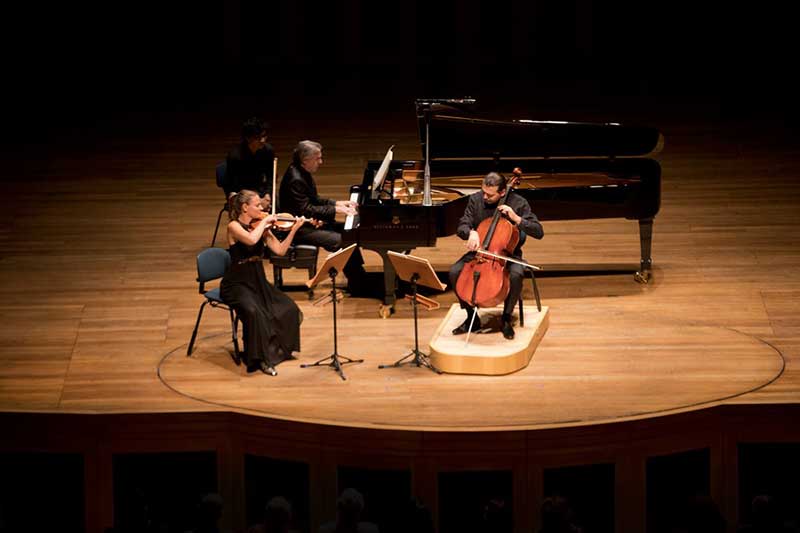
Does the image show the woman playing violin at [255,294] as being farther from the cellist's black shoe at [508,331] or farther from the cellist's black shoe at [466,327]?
the cellist's black shoe at [508,331]

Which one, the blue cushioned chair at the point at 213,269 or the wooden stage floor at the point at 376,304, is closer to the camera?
the wooden stage floor at the point at 376,304

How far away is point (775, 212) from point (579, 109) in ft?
10.4

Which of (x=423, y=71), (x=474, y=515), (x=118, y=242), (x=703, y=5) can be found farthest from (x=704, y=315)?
(x=703, y=5)

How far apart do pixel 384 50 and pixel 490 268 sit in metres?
8.15

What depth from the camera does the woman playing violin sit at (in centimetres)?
725

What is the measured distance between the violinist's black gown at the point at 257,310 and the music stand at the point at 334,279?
0.21 m

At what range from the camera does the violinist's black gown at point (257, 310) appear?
286 inches

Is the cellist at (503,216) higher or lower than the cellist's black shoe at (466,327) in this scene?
higher

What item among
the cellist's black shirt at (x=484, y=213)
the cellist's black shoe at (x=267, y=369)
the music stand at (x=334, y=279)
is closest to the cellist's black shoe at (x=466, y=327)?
the cellist's black shirt at (x=484, y=213)

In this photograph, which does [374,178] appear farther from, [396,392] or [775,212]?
[775,212]

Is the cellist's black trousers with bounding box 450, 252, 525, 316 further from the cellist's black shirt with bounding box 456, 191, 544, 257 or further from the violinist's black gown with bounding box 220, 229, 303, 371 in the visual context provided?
the violinist's black gown with bounding box 220, 229, 303, 371

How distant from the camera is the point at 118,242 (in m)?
9.77

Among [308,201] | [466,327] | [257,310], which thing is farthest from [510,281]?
[308,201]

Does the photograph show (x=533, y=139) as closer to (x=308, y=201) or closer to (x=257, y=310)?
(x=308, y=201)
